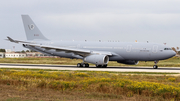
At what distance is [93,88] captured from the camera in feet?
62.9

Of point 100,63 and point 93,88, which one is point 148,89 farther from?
point 100,63

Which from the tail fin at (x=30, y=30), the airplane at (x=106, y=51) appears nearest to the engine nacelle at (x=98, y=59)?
the airplane at (x=106, y=51)

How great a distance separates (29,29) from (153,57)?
2333 centimetres

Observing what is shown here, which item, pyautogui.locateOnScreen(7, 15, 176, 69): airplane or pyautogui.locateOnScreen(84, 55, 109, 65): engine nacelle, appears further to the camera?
pyautogui.locateOnScreen(7, 15, 176, 69): airplane

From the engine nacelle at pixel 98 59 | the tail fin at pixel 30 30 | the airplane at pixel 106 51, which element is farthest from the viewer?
the tail fin at pixel 30 30

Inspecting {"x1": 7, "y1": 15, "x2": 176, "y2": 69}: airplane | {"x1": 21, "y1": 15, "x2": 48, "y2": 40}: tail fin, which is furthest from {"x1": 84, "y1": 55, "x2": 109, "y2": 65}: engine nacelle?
{"x1": 21, "y1": 15, "x2": 48, "y2": 40}: tail fin

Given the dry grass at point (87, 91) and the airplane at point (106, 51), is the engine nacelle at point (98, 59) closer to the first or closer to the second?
the airplane at point (106, 51)

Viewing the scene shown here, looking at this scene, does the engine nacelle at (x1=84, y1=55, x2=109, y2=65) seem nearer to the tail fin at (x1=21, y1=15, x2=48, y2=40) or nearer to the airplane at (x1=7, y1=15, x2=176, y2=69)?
the airplane at (x1=7, y1=15, x2=176, y2=69)

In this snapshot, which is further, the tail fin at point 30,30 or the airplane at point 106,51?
the tail fin at point 30,30

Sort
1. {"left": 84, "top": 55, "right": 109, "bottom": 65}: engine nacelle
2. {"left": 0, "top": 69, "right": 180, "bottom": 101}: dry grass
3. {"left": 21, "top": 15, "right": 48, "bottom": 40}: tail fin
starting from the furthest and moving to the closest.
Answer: {"left": 21, "top": 15, "right": 48, "bottom": 40}: tail fin < {"left": 84, "top": 55, "right": 109, "bottom": 65}: engine nacelle < {"left": 0, "top": 69, "right": 180, "bottom": 101}: dry grass

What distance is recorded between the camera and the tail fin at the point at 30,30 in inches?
2046

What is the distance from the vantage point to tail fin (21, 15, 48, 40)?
5197 centimetres

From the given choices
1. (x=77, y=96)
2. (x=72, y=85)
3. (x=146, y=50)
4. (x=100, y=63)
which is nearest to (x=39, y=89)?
(x=72, y=85)

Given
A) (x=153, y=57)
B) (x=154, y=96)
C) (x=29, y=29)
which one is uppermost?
(x=29, y=29)
